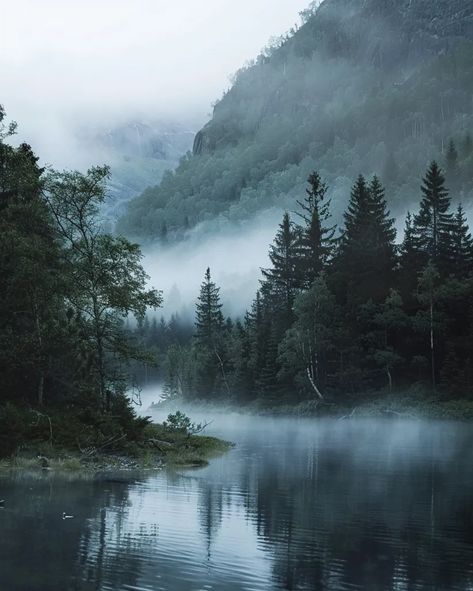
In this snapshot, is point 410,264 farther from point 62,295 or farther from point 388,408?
point 62,295

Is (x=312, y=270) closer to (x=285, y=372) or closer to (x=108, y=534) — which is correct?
(x=285, y=372)

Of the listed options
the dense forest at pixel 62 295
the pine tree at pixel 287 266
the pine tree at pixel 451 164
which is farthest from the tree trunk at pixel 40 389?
the pine tree at pixel 451 164

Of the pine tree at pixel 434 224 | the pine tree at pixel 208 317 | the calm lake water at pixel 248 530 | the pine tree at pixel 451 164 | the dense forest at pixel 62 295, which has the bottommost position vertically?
the calm lake water at pixel 248 530

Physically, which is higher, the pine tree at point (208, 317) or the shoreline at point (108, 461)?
the pine tree at point (208, 317)

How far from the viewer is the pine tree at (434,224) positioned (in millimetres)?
89062

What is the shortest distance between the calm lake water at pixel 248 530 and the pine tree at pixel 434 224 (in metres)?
56.7

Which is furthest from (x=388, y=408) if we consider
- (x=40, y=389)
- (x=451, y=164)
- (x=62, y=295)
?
(x=451, y=164)

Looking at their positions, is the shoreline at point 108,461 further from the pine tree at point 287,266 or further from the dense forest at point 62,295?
the pine tree at point 287,266

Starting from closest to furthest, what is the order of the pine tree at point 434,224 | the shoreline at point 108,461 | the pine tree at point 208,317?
the shoreline at point 108,461, the pine tree at point 434,224, the pine tree at point 208,317

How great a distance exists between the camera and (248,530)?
64.4 ft

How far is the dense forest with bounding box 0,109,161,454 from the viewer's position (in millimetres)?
40062

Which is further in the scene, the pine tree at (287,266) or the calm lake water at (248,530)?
the pine tree at (287,266)

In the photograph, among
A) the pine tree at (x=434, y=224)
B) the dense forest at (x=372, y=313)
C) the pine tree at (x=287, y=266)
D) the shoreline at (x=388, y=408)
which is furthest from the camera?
the pine tree at (x=287, y=266)

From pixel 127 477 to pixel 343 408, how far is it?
54.5 meters
